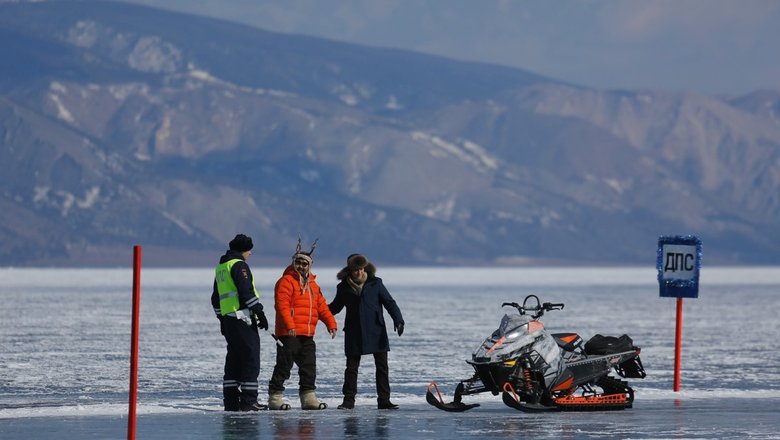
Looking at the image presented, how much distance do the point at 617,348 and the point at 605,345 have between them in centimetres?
17

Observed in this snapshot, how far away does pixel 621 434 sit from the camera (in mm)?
13297

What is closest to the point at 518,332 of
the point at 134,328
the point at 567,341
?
the point at 567,341

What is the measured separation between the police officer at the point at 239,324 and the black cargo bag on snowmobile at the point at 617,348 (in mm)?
3237

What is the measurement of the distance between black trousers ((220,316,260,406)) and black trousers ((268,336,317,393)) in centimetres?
23

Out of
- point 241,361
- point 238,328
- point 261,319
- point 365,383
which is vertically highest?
point 261,319

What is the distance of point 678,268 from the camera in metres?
18.1

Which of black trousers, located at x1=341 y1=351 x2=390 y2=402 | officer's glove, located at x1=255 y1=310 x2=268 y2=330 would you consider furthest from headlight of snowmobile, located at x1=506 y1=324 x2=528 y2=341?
officer's glove, located at x1=255 y1=310 x2=268 y2=330

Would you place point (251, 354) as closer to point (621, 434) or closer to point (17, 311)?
point (621, 434)

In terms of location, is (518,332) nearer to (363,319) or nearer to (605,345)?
(605,345)

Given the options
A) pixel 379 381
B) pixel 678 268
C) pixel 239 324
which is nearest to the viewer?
pixel 239 324

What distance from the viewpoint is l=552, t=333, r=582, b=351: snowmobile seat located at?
15.6 m

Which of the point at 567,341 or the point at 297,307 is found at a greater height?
the point at 297,307

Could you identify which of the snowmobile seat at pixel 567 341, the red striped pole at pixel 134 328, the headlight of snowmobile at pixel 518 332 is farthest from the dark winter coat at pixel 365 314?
the red striped pole at pixel 134 328

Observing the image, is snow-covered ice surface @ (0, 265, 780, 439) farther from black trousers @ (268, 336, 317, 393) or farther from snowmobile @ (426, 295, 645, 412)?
black trousers @ (268, 336, 317, 393)
